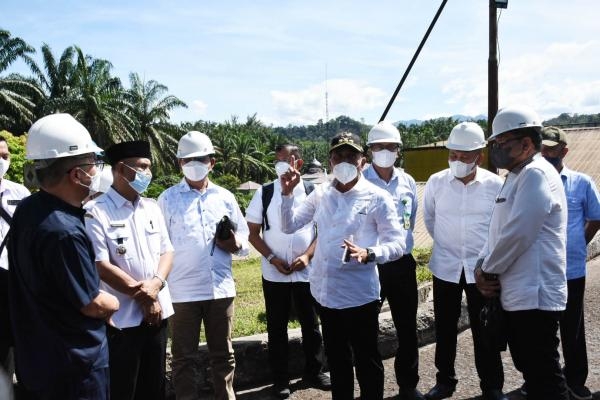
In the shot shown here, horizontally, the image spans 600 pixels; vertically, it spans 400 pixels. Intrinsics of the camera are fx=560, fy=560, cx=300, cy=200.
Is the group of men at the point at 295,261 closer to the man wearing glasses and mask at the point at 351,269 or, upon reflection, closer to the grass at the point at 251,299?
the man wearing glasses and mask at the point at 351,269

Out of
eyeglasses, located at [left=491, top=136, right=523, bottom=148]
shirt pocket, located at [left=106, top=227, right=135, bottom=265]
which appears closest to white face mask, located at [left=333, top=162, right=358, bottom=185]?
eyeglasses, located at [left=491, top=136, right=523, bottom=148]

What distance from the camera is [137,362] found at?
3.39 meters

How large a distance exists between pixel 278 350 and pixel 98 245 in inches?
74.3

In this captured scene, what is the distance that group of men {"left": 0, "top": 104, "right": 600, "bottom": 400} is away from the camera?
2600 millimetres

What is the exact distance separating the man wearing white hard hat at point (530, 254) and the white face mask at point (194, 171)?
7.06 feet

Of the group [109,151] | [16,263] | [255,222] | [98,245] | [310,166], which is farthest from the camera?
[310,166]

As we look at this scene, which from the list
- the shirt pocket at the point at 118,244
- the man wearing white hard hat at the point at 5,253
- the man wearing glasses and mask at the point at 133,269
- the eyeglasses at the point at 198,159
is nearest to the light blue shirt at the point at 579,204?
the eyeglasses at the point at 198,159

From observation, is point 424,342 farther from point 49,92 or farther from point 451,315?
point 49,92

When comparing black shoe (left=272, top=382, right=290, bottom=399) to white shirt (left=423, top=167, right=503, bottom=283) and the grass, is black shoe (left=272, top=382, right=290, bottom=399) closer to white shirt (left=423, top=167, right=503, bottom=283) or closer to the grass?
the grass

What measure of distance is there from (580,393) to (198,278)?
9.81ft

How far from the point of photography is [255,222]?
484cm

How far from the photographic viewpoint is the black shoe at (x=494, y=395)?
4.23m

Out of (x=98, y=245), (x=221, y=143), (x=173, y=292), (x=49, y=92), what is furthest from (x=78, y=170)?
(x=221, y=143)

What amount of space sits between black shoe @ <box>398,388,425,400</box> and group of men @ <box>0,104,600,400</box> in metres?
0.02
